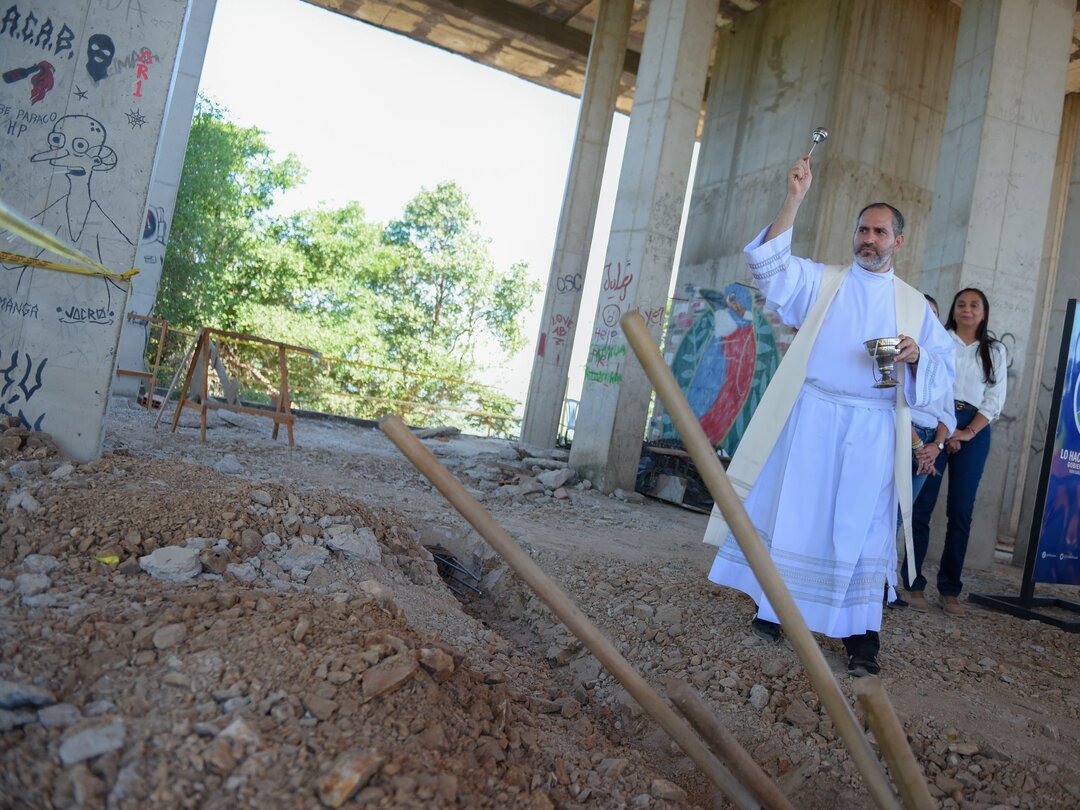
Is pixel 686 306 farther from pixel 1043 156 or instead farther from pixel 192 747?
pixel 192 747

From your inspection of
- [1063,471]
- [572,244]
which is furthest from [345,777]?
[572,244]

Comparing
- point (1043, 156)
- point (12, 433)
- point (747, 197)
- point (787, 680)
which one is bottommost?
point (787, 680)

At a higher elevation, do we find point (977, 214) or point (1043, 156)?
point (1043, 156)

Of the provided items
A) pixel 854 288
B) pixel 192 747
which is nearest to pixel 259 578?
pixel 192 747

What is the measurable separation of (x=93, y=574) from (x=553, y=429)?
36.0 ft

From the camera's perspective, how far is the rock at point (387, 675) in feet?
7.13

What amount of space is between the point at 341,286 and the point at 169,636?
21730 millimetres

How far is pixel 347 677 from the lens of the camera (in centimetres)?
220

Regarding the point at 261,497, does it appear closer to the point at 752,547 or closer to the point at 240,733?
the point at 240,733

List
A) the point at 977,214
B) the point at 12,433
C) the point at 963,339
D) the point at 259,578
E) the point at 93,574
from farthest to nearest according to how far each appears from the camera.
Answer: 1. the point at 977,214
2. the point at 963,339
3. the point at 12,433
4. the point at 259,578
5. the point at 93,574

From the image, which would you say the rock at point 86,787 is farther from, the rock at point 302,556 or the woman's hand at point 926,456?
the woman's hand at point 926,456

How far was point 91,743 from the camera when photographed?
1.79 metres

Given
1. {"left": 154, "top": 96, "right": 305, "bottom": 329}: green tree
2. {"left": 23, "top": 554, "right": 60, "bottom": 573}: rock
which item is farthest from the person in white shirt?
{"left": 154, "top": 96, "right": 305, "bottom": 329}: green tree

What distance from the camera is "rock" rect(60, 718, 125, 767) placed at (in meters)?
1.76
